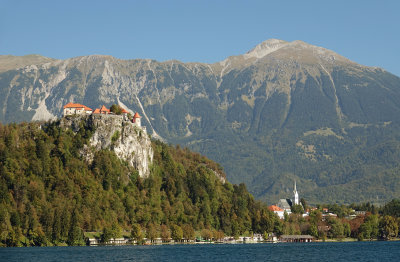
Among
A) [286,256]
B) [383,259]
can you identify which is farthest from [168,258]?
[383,259]

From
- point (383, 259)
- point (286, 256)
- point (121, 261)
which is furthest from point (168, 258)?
point (383, 259)

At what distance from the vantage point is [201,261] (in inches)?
6732

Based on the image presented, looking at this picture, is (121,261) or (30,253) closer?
(121,261)

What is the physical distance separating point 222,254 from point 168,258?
2436 centimetres

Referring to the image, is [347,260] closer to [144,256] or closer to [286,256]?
[286,256]

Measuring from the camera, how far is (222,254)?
198000 millimetres

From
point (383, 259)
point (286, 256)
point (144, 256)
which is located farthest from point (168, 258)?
point (383, 259)

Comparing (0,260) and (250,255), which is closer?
(0,260)

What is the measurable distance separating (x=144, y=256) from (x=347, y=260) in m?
50.5

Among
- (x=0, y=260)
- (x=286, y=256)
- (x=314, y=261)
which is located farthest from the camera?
(x=286, y=256)

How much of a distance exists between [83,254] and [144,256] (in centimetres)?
1597

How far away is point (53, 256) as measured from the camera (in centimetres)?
17362

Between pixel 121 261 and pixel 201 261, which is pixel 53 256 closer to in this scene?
pixel 121 261

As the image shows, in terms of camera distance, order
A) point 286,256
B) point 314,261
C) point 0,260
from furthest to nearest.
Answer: point 286,256 < point 314,261 < point 0,260
